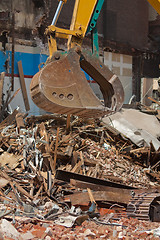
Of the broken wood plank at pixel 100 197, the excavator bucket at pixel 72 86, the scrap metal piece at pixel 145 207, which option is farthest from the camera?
Answer: the broken wood plank at pixel 100 197

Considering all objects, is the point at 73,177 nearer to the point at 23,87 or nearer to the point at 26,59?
the point at 23,87

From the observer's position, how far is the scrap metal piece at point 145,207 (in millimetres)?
5648

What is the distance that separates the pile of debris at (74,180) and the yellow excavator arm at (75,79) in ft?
5.20

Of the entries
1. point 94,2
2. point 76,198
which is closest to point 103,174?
point 76,198

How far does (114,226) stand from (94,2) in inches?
140

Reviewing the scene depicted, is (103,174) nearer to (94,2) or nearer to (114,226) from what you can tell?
(114,226)

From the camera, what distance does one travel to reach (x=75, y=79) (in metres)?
5.10

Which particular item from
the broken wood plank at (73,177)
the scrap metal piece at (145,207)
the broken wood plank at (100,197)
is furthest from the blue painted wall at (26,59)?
the scrap metal piece at (145,207)

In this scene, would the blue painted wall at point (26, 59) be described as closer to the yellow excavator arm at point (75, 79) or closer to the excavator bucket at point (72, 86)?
the yellow excavator arm at point (75, 79)

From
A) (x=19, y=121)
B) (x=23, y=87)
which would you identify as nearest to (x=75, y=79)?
(x=19, y=121)

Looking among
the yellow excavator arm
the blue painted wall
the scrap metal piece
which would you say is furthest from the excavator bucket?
the blue painted wall

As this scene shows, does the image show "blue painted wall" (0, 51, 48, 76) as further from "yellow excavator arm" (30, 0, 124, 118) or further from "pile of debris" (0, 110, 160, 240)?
"yellow excavator arm" (30, 0, 124, 118)

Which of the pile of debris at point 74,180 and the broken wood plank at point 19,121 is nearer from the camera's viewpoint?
the pile of debris at point 74,180

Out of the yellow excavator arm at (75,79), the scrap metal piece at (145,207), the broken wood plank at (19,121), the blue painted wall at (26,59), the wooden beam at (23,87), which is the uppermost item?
the yellow excavator arm at (75,79)
